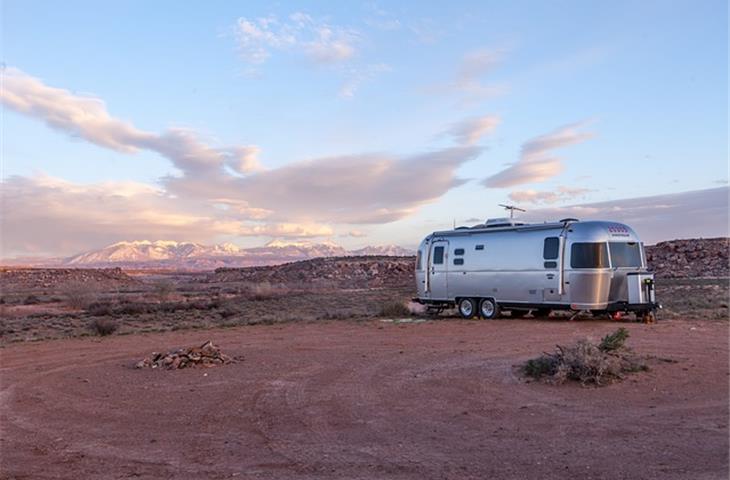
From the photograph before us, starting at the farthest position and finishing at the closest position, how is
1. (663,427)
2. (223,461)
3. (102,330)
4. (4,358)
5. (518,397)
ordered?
(102,330) → (4,358) → (518,397) → (663,427) → (223,461)

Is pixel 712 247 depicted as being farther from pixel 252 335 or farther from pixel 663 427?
pixel 663 427

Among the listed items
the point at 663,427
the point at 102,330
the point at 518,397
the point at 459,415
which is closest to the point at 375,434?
the point at 459,415

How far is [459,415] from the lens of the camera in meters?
8.25

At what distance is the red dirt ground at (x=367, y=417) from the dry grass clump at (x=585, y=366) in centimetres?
25

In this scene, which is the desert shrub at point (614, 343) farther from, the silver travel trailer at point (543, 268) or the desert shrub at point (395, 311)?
the desert shrub at point (395, 311)

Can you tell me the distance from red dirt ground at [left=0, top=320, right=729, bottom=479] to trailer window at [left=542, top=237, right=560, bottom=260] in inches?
192

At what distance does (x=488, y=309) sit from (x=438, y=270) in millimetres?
2176

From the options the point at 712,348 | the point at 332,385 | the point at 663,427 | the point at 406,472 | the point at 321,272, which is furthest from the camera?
the point at 321,272

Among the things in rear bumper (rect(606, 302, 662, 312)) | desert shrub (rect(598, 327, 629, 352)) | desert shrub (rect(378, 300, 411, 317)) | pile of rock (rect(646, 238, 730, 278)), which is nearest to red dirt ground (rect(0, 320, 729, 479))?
desert shrub (rect(598, 327, 629, 352))

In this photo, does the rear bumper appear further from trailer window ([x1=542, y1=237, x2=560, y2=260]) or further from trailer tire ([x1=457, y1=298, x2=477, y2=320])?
trailer tire ([x1=457, y1=298, x2=477, y2=320])

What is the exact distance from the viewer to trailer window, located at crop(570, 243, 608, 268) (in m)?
18.1

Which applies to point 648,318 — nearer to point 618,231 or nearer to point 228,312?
point 618,231

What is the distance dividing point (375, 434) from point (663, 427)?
10.3ft

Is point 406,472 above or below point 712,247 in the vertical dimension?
below
